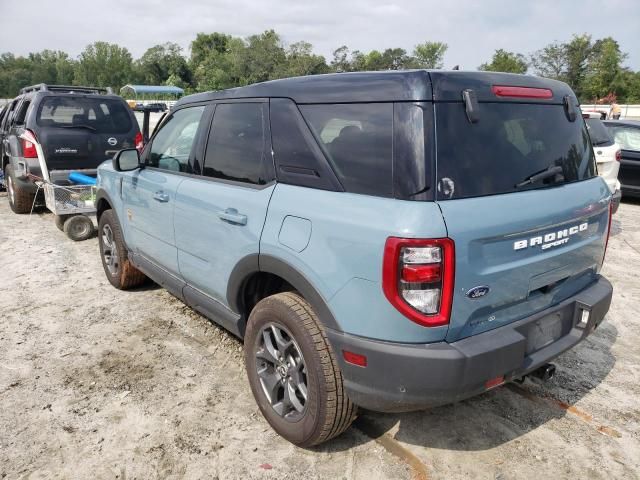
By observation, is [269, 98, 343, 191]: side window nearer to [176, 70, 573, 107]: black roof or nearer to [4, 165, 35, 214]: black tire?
[176, 70, 573, 107]: black roof

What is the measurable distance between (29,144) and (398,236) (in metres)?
6.91

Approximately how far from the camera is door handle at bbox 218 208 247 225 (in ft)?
8.80

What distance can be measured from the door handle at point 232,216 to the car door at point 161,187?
68 centimetres

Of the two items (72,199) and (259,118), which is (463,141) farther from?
(72,199)

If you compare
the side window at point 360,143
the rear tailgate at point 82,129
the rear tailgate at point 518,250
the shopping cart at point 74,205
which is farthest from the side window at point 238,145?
the rear tailgate at point 82,129

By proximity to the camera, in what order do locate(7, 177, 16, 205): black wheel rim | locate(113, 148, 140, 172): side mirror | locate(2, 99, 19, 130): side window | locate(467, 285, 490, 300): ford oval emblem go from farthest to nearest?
locate(2, 99, 19, 130): side window, locate(7, 177, 16, 205): black wheel rim, locate(113, 148, 140, 172): side mirror, locate(467, 285, 490, 300): ford oval emblem

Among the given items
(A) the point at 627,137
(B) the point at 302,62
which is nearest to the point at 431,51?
(B) the point at 302,62

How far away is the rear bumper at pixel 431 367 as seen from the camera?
2023mm

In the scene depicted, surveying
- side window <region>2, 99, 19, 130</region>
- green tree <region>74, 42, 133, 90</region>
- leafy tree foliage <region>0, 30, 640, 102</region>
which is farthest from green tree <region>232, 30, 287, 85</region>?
side window <region>2, 99, 19, 130</region>

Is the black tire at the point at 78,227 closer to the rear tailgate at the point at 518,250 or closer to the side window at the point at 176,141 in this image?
the side window at the point at 176,141

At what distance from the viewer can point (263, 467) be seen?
8.25 ft

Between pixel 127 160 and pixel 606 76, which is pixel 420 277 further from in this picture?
pixel 606 76

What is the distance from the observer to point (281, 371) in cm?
267

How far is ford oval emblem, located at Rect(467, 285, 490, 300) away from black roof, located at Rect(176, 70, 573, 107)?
0.80 meters
